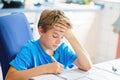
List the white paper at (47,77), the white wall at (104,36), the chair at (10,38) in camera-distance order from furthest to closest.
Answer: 1. the white wall at (104,36)
2. the chair at (10,38)
3. the white paper at (47,77)

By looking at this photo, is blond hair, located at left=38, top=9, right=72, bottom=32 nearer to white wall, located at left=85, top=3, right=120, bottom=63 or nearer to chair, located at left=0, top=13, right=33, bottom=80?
chair, located at left=0, top=13, right=33, bottom=80

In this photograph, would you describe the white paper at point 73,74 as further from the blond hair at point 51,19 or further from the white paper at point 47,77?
the blond hair at point 51,19

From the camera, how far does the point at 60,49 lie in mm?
1481

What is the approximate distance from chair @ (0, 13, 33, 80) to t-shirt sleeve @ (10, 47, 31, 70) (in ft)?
0.39

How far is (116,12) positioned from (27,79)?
2.67 m

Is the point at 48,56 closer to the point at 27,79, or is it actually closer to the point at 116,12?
the point at 27,79

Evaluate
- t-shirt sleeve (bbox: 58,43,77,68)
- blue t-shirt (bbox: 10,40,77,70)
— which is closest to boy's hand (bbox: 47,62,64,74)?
blue t-shirt (bbox: 10,40,77,70)

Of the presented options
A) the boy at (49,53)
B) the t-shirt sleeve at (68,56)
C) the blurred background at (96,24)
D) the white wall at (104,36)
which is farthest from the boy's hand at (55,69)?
the white wall at (104,36)

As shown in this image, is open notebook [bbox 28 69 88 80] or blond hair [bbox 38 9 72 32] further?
blond hair [bbox 38 9 72 32]

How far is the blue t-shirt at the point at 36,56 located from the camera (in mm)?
1284

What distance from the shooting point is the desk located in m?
1.14

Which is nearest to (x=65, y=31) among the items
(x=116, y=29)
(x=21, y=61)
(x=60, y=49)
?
(x=60, y=49)

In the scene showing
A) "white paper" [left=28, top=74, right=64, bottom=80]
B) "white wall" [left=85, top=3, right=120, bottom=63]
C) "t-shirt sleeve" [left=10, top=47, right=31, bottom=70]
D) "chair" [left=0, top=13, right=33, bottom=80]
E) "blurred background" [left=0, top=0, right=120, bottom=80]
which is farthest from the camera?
"white wall" [left=85, top=3, right=120, bottom=63]

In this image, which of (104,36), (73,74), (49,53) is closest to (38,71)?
(73,74)
